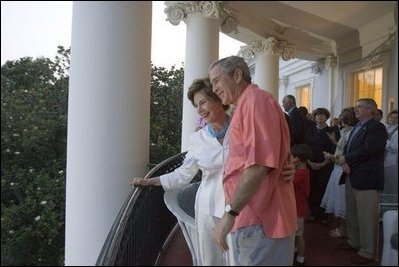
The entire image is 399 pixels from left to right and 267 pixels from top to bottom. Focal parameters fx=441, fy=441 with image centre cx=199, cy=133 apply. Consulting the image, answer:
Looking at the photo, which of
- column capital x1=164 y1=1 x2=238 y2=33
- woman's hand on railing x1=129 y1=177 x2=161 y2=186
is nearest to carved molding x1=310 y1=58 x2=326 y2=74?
column capital x1=164 y1=1 x2=238 y2=33

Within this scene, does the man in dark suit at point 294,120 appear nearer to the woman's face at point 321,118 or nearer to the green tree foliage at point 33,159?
the woman's face at point 321,118

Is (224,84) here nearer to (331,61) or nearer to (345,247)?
(331,61)

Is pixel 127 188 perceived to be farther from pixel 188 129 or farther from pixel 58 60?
pixel 188 129

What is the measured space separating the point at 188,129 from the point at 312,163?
2.00m

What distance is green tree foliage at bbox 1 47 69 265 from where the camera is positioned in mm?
2176

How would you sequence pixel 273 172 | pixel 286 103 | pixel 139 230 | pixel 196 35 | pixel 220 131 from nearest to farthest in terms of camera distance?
pixel 273 172 < pixel 220 131 < pixel 286 103 < pixel 139 230 < pixel 196 35

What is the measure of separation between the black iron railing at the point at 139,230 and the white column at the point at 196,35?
2.73ft

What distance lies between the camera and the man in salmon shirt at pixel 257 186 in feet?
5.85

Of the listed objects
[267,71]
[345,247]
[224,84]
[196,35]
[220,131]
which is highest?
[196,35]

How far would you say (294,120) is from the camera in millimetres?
2943

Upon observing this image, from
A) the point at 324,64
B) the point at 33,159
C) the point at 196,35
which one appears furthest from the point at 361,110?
the point at 196,35

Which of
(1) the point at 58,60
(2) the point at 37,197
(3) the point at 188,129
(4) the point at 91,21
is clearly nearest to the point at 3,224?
(2) the point at 37,197

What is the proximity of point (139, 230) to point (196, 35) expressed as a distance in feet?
8.73

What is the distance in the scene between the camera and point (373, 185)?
2.20 m
